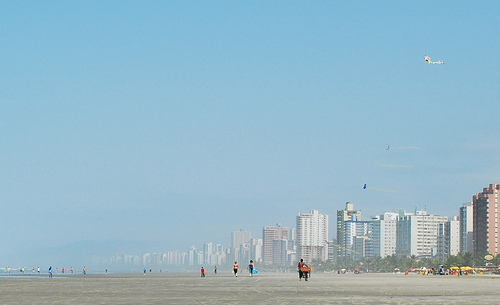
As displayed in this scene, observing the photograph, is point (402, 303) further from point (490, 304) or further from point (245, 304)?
point (245, 304)

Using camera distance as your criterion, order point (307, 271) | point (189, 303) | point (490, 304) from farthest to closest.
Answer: point (307, 271) → point (189, 303) → point (490, 304)

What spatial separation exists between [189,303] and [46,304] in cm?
564

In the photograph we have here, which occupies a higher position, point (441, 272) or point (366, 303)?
point (366, 303)

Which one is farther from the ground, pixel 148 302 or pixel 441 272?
pixel 148 302

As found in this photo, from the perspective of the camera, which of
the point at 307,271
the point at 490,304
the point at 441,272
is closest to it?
the point at 490,304

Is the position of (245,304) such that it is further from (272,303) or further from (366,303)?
(366,303)

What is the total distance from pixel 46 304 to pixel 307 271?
40.6 meters

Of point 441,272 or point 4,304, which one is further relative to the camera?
point 441,272

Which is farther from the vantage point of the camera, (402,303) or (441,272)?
(441,272)

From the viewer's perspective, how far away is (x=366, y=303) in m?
30.3

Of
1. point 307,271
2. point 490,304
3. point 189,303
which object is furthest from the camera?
point 307,271

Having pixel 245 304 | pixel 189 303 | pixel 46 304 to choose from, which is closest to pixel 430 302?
pixel 245 304

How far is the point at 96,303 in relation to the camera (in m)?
30.5

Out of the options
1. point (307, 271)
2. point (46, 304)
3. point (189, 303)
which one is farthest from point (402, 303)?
point (307, 271)
